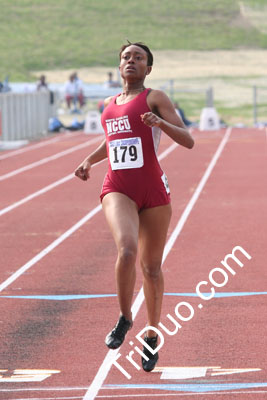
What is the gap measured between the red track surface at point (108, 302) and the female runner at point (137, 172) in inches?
16.4

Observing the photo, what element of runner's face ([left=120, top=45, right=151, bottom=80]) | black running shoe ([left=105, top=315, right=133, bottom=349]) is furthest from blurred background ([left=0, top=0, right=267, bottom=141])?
black running shoe ([left=105, top=315, right=133, bottom=349])

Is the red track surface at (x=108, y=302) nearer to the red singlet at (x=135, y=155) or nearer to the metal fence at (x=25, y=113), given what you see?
the red singlet at (x=135, y=155)

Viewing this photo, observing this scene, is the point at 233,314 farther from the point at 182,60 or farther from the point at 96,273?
the point at 182,60

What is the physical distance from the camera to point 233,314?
8.01 metres

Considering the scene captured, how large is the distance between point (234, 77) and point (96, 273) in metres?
54.6

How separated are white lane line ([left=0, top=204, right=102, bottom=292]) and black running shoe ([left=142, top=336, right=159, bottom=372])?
3.01 m

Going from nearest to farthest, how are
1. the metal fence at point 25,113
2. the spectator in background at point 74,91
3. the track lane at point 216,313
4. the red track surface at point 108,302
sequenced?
1. the track lane at point 216,313
2. the red track surface at point 108,302
3. the metal fence at point 25,113
4. the spectator in background at point 74,91

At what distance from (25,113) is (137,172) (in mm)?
24276

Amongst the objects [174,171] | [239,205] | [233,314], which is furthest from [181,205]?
[233,314]

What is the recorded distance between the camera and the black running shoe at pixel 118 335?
596 centimetres

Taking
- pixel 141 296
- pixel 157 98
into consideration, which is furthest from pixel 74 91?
pixel 157 98

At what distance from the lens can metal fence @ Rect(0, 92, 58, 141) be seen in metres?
28.0

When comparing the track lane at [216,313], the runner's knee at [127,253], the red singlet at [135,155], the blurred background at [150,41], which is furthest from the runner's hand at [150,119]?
the blurred background at [150,41]

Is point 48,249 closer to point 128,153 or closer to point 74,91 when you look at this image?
point 128,153
